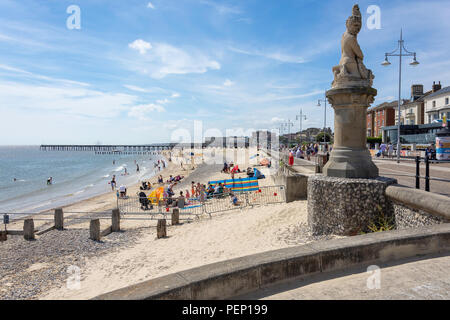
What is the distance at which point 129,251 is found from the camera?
10023mm

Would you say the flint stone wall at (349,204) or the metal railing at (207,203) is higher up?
the flint stone wall at (349,204)

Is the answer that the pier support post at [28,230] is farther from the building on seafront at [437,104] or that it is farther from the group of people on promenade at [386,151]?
the building on seafront at [437,104]

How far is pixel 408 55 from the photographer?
773 inches

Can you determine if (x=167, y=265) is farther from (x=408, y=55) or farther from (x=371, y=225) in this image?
(x=408, y=55)

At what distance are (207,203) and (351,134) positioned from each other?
1018 cm

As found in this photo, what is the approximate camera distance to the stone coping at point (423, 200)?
4645 millimetres

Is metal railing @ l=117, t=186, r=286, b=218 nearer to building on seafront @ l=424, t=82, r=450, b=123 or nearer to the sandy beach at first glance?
the sandy beach

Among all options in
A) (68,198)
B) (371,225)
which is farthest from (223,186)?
(68,198)

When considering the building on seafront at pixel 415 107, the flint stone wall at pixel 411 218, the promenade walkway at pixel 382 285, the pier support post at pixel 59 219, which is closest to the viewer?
the promenade walkway at pixel 382 285

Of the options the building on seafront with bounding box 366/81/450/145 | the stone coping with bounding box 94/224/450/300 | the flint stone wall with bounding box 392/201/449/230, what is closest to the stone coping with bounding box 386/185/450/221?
the flint stone wall with bounding box 392/201/449/230

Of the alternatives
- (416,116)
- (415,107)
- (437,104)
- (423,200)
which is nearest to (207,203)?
(423,200)

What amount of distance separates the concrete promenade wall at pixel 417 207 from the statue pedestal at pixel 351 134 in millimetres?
881

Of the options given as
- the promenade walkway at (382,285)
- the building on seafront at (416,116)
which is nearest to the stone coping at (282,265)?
the promenade walkway at (382,285)
